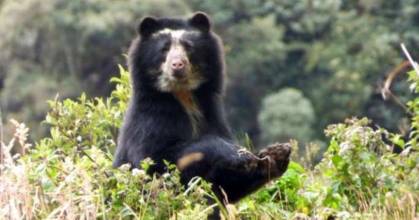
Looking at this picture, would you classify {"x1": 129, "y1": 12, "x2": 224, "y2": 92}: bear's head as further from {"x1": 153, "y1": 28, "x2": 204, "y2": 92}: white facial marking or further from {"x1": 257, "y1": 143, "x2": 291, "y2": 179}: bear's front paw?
{"x1": 257, "y1": 143, "x2": 291, "y2": 179}: bear's front paw

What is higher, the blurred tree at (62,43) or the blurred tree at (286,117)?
the blurred tree at (62,43)

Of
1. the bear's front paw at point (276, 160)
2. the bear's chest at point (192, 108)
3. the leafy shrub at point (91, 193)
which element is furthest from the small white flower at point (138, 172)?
the bear's chest at point (192, 108)

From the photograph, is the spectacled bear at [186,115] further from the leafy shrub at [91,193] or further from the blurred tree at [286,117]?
the blurred tree at [286,117]

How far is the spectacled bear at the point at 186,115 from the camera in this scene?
9.00 meters

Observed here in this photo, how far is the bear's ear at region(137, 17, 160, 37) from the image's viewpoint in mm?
9820

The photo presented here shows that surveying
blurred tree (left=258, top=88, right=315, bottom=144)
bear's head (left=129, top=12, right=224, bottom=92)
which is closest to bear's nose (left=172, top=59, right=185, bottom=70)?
bear's head (left=129, top=12, right=224, bottom=92)

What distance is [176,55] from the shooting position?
9797 mm

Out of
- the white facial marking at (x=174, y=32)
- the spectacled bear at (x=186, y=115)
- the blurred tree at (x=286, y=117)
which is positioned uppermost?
the blurred tree at (x=286, y=117)

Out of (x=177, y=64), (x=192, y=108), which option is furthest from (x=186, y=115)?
(x=177, y=64)

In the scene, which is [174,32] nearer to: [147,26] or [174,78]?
[147,26]

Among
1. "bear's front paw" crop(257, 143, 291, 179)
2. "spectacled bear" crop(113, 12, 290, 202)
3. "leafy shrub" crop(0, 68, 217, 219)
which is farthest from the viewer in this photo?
"spectacled bear" crop(113, 12, 290, 202)

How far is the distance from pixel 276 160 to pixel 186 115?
2.80ft

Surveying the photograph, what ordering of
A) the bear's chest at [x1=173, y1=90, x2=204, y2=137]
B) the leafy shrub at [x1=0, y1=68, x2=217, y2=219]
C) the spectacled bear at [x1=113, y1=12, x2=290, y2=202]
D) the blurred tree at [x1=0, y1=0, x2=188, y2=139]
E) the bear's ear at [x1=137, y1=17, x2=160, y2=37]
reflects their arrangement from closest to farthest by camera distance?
the leafy shrub at [x1=0, y1=68, x2=217, y2=219] < the spectacled bear at [x1=113, y1=12, x2=290, y2=202] < the bear's chest at [x1=173, y1=90, x2=204, y2=137] < the bear's ear at [x1=137, y1=17, x2=160, y2=37] < the blurred tree at [x1=0, y1=0, x2=188, y2=139]

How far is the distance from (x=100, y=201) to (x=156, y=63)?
2.24 meters
